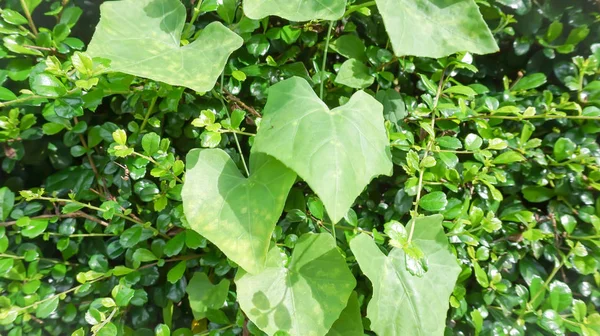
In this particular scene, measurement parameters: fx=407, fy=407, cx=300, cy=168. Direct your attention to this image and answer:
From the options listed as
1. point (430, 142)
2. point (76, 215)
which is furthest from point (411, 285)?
point (76, 215)

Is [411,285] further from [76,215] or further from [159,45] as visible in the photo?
[76,215]

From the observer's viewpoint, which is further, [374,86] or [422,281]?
[374,86]

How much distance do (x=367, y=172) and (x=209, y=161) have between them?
0.90 ft

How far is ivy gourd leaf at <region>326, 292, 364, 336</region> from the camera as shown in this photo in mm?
790

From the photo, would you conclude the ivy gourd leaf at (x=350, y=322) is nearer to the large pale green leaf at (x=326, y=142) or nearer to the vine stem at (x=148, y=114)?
the large pale green leaf at (x=326, y=142)

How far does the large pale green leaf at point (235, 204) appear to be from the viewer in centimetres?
66

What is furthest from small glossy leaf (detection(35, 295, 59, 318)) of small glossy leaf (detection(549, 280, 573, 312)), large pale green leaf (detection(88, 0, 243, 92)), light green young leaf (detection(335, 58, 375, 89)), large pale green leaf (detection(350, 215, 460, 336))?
small glossy leaf (detection(549, 280, 573, 312))

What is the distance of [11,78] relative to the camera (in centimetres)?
85

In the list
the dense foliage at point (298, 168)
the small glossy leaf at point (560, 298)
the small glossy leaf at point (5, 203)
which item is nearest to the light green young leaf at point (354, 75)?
Result: the dense foliage at point (298, 168)

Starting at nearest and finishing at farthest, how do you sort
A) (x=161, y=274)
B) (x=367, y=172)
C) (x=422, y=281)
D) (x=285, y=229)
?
(x=367, y=172)
(x=422, y=281)
(x=285, y=229)
(x=161, y=274)

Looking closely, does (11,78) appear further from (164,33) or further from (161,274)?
(161,274)

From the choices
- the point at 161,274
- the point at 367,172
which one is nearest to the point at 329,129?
the point at 367,172

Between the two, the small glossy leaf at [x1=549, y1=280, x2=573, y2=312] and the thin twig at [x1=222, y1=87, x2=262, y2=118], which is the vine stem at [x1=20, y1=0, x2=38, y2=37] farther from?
the small glossy leaf at [x1=549, y1=280, x2=573, y2=312]

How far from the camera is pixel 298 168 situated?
1.99 feet
